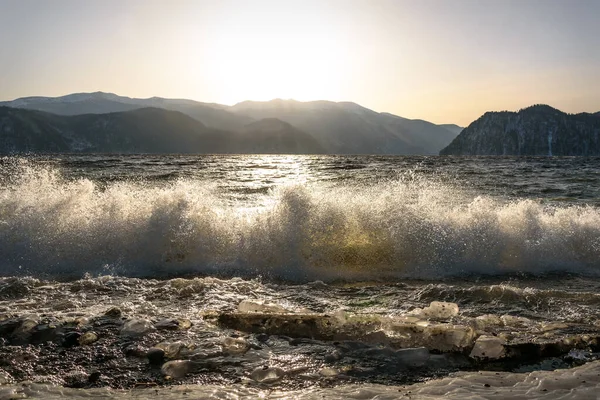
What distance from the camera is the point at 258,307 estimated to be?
6.94 meters

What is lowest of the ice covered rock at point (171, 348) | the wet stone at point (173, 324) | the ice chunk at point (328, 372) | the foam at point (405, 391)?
the wet stone at point (173, 324)

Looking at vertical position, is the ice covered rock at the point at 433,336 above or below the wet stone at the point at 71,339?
above

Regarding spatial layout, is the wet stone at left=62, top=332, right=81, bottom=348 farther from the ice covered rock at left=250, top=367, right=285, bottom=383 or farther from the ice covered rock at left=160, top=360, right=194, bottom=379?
the ice covered rock at left=250, top=367, right=285, bottom=383

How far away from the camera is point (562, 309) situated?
6.99m

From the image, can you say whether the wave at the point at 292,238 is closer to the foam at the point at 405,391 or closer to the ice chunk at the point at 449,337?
the ice chunk at the point at 449,337

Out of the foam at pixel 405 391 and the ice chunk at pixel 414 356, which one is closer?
the foam at pixel 405 391

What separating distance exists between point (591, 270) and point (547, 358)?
21.5ft

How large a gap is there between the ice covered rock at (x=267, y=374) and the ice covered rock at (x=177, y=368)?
768 millimetres

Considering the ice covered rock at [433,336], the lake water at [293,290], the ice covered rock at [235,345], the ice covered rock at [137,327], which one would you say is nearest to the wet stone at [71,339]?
the lake water at [293,290]

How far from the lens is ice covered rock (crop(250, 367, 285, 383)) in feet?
14.9

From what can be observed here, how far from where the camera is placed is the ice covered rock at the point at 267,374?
14.9 ft

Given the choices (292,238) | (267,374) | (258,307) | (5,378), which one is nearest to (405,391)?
(267,374)

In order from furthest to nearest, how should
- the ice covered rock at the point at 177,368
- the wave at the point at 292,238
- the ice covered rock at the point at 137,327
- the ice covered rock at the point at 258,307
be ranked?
the wave at the point at 292,238
the ice covered rock at the point at 258,307
the ice covered rock at the point at 137,327
the ice covered rock at the point at 177,368

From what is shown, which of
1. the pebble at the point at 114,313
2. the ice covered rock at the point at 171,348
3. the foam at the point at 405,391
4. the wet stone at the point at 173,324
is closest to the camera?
the foam at the point at 405,391
